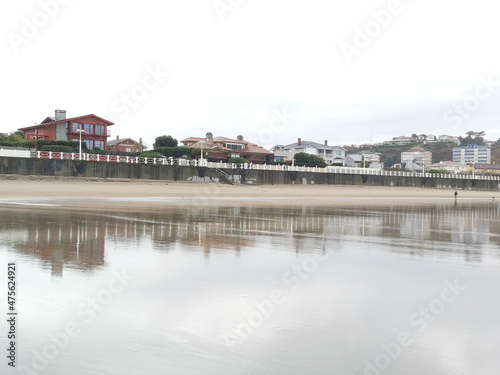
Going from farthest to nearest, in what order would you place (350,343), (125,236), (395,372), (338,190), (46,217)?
(338,190)
(46,217)
(125,236)
(350,343)
(395,372)

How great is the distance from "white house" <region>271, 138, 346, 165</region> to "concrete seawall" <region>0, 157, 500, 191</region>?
26.2m

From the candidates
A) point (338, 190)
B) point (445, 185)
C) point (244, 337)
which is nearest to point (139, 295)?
point (244, 337)

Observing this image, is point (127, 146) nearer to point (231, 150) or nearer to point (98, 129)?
point (231, 150)

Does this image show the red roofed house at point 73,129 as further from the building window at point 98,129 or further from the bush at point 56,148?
the bush at point 56,148

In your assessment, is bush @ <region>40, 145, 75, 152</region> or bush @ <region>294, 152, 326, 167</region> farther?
bush @ <region>294, 152, 326, 167</region>

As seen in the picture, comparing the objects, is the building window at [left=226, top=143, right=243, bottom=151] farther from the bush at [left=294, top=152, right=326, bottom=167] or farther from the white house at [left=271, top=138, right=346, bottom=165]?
the white house at [left=271, top=138, right=346, bottom=165]

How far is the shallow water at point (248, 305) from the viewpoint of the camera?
5.43 metres

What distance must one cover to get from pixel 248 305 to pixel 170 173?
45093mm

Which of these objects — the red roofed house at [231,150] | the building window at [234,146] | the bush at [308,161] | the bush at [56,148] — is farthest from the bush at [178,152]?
the bush at [308,161]

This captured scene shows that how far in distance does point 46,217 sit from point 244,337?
605 inches

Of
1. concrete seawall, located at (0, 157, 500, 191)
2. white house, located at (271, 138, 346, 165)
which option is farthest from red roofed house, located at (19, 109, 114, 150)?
white house, located at (271, 138, 346, 165)

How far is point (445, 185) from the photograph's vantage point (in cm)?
8319

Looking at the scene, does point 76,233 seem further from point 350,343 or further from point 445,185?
point 445,185

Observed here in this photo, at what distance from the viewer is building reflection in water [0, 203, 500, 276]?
1205cm
